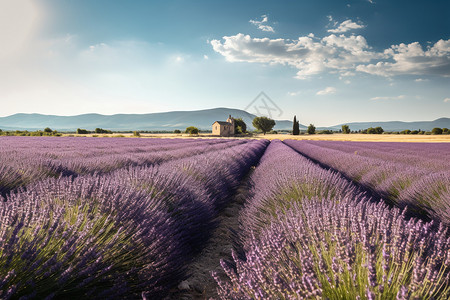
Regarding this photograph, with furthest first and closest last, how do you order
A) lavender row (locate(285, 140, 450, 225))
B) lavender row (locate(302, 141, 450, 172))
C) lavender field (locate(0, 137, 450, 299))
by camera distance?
lavender row (locate(302, 141, 450, 172))
lavender row (locate(285, 140, 450, 225))
lavender field (locate(0, 137, 450, 299))

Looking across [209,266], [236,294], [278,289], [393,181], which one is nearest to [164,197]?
[209,266]

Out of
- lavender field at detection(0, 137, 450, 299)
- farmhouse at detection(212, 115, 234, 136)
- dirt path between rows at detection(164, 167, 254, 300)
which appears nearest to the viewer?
lavender field at detection(0, 137, 450, 299)

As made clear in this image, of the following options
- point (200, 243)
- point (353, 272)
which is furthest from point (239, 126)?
point (353, 272)

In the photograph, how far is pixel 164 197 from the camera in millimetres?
2482

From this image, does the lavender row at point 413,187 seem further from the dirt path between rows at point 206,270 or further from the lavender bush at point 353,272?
the dirt path between rows at point 206,270

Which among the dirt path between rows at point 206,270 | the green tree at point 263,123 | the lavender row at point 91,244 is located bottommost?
the dirt path between rows at point 206,270

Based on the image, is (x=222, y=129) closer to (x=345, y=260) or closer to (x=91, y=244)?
(x=91, y=244)

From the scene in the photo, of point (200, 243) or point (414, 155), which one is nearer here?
point (200, 243)

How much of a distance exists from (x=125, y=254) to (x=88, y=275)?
0.25 metres

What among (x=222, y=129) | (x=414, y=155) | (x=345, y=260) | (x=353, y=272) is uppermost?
(x=222, y=129)

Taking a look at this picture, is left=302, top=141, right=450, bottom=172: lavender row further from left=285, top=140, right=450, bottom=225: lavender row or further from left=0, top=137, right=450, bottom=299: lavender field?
left=0, top=137, right=450, bottom=299: lavender field

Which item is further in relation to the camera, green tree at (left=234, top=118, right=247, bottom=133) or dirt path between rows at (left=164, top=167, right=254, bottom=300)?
green tree at (left=234, top=118, right=247, bottom=133)

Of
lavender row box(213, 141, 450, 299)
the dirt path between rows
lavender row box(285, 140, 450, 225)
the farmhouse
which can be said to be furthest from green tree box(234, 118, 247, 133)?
lavender row box(213, 141, 450, 299)

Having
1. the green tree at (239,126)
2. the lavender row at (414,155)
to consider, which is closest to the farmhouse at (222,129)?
the green tree at (239,126)
